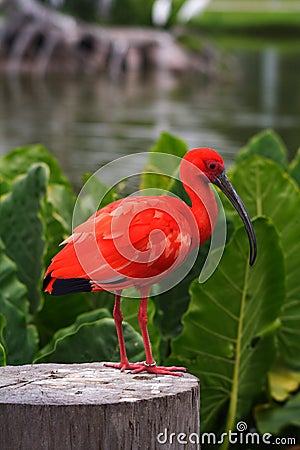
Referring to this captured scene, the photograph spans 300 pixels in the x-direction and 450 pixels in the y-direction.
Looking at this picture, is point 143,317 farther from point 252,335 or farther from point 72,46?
point 72,46

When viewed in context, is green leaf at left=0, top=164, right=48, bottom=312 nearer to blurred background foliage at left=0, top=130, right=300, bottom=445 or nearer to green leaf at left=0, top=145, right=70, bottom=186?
blurred background foliage at left=0, top=130, right=300, bottom=445

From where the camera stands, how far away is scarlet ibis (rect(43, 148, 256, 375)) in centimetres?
248

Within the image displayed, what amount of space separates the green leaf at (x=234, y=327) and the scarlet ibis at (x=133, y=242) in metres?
0.90

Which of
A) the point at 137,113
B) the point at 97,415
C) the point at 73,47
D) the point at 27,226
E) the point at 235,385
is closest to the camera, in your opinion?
the point at 97,415

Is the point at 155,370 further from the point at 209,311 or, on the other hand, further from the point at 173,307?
the point at 173,307

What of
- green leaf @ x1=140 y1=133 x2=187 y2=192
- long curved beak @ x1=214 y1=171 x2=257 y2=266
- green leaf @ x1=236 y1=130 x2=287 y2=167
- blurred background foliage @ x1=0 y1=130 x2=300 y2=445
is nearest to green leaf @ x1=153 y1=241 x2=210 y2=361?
blurred background foliage @ x1=0 y1=130 x2=300 y2=445

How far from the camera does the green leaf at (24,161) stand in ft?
15.9

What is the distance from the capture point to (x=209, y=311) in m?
3.53

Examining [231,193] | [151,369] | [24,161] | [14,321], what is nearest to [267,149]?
[24,161]

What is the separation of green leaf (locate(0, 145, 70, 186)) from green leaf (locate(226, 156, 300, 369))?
3.79ft

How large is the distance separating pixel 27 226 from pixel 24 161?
103 cm

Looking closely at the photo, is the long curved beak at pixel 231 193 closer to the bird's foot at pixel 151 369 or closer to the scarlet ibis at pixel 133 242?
the scarlet ibis at pixel 133 242

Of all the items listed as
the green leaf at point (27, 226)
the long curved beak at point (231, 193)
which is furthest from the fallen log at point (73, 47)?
the long curved beak at point (231, 193)

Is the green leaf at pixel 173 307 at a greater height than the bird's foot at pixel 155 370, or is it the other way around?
the bird's foot at pixel 155 370
